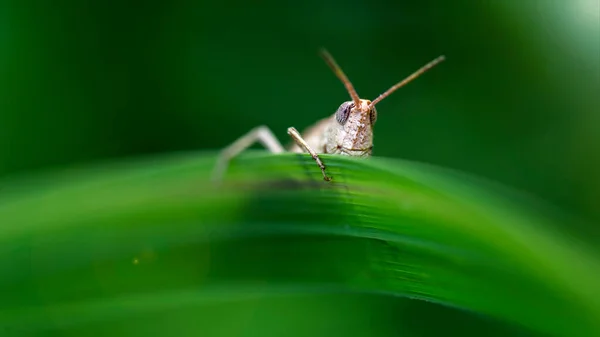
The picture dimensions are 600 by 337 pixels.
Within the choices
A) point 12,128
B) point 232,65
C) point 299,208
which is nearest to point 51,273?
point 299,208

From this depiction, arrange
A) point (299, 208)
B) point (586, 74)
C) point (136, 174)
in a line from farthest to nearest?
point (586, 74) < point (136, 174) < point (299, 208)

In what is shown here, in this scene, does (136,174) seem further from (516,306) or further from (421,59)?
(421,59)

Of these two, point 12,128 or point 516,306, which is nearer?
point 516,306

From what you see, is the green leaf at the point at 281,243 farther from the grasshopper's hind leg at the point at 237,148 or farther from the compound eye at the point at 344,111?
the compound eye at the point at 344,111

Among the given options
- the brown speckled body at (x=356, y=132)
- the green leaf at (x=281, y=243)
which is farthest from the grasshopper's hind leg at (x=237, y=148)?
the brown speckled body at (x=356, y=132)

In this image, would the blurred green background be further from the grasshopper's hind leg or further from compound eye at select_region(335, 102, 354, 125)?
compound eye at select_region(335, 102, 354, 125)

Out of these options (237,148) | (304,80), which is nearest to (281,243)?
(237,148)
